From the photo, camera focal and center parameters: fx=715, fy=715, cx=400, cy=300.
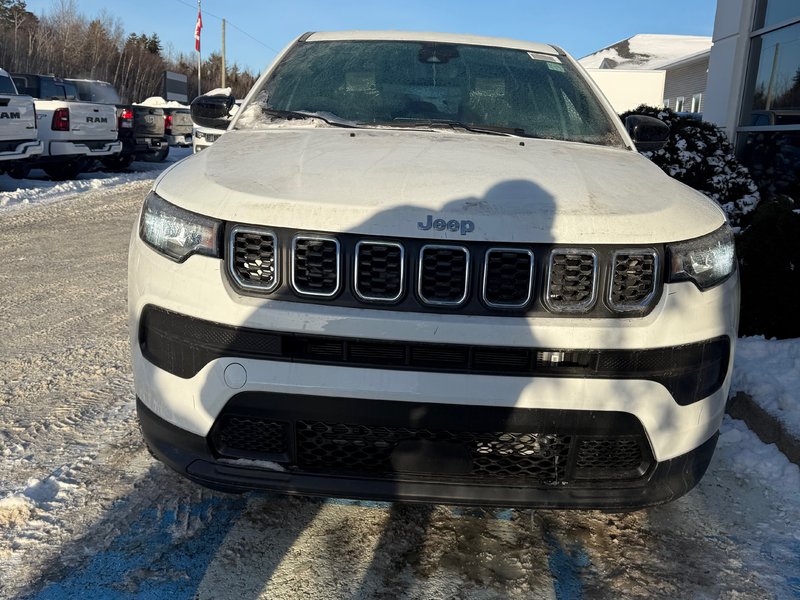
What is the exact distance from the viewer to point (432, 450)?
2078mm

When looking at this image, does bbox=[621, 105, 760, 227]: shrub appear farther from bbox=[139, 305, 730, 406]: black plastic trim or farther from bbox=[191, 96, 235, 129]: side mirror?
bbox=[139, 305, 730, 406]: black plastic trim

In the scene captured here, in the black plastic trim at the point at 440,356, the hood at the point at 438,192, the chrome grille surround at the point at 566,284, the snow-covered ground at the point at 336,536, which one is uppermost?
the hood at the point at 438,192

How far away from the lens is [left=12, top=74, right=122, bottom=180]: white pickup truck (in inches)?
518

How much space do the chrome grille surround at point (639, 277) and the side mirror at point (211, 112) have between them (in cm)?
221

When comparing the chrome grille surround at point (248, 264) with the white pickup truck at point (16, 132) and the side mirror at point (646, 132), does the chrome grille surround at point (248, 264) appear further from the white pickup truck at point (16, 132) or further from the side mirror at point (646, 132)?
the white pickup truck at point (16, 132)

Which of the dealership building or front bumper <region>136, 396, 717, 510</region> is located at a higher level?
the dealership building

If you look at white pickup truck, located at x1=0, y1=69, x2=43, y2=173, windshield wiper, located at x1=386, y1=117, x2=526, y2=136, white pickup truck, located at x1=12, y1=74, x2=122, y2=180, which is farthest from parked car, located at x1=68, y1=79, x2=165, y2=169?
windshield wiper, located at x1=386, y1=117, x2=526, y2=136

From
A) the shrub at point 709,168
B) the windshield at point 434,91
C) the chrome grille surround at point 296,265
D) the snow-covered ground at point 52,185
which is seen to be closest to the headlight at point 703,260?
the chrome grille surround at point 296,265

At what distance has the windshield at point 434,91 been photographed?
3.26 meters

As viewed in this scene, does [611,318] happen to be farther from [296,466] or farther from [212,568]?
[212,568]

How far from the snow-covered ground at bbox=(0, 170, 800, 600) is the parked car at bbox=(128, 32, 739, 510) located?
343 mm

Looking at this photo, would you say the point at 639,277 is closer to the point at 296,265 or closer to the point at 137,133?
the point at 296,265

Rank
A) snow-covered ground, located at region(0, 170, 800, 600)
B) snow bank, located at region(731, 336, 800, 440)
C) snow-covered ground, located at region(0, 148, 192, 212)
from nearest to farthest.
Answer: snow-covered ground, located at region(0, 170, 800, 600) < snow bank, located at region(731, 336, 800, 440) < snow-covered ground, located at region(0, 148, 192, 212)

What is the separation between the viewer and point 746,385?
3.67 meters
